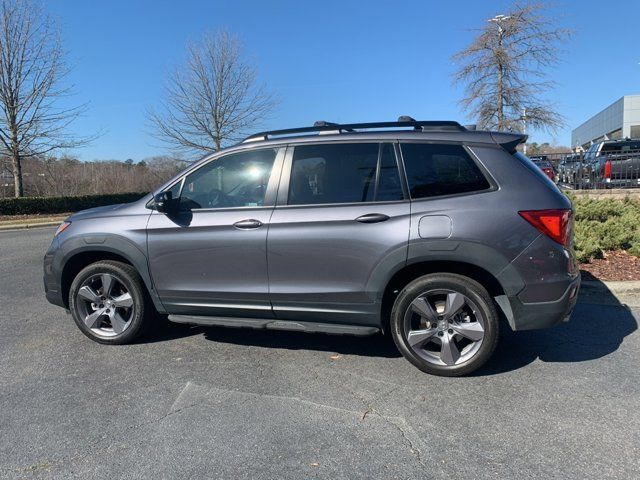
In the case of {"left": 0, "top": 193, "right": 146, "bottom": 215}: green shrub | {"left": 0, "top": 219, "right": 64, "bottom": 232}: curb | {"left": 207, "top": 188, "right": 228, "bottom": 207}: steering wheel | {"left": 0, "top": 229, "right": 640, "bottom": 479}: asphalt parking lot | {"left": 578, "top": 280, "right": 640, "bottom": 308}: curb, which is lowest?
{"left": 0, "top": 229, "right": 640, "bottom": 479}: asphalt parking lot

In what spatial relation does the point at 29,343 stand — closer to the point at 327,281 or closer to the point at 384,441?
the point at 327,281

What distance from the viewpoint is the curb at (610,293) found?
5453mm

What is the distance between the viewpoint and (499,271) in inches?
139

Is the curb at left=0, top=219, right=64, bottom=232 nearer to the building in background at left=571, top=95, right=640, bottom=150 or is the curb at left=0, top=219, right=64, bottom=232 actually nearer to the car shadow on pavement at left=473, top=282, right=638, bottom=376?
the car shadow on pavement at left=473, top=282, right=638, bottom=376

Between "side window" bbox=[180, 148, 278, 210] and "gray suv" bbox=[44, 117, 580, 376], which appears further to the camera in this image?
"side window" bbox=[180, 148, 278, 210]

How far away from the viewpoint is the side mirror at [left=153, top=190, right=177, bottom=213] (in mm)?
4195

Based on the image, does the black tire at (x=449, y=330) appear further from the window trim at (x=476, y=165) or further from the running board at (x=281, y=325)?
the window trim at (x=476, y=165)

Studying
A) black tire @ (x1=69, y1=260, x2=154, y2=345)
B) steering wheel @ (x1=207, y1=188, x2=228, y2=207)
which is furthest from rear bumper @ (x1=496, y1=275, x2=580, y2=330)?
black tire @ (x1=69, y1=260, x2=154, y2=345)

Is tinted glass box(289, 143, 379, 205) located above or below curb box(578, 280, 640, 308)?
above

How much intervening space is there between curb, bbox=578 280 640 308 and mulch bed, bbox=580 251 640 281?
0.26 m

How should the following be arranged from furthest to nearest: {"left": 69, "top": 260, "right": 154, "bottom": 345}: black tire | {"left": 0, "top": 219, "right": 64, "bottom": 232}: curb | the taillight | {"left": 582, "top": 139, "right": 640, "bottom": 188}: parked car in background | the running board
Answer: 1. {"left": 0, "top": 219, "right": 64, "bottom": 232}: curb
2. {"left": 582, "top": 139, "right": 640, "bottom": 188}: parked car in background
3. {"left": 69, "top": 260, "right": 154, "bottom": 345}: black tire
4. the running board
5. the taillight

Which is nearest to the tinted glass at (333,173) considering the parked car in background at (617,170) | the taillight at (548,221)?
the taillight at (548,221)

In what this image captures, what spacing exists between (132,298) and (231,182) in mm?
1396

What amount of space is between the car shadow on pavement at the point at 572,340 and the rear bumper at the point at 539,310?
482 mm
